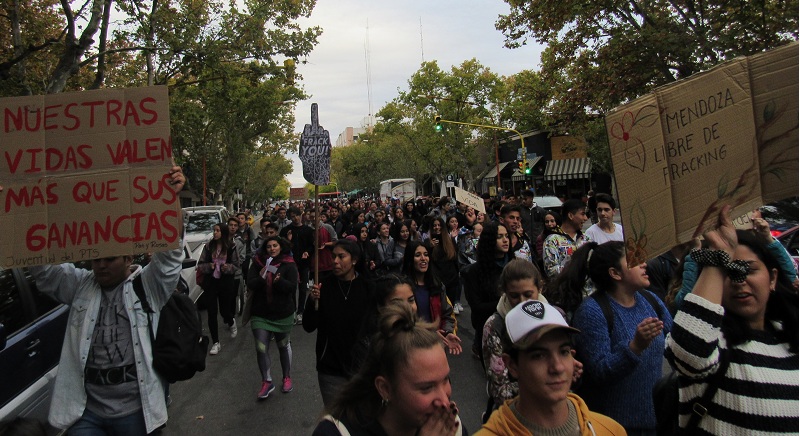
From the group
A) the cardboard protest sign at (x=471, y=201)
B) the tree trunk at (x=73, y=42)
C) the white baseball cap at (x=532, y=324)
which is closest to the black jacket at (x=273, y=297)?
the white baseball cap at (x=532, y=324)

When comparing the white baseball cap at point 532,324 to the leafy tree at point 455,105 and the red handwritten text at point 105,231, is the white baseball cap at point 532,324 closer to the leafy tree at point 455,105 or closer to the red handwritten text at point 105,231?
the red handwritten text at point 105,231

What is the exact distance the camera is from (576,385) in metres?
2.77

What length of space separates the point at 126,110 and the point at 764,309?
3.26m

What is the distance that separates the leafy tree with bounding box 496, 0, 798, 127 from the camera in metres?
10.8

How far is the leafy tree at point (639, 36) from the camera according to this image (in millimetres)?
10812

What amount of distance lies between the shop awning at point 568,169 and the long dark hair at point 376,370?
36.2 meters

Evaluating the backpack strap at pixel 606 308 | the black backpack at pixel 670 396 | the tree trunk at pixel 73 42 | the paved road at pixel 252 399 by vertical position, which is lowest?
the paved road at pixel 252 399

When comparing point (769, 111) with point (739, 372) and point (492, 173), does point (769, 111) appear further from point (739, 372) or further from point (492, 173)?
point (492, 173)

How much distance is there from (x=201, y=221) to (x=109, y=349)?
11.5 m

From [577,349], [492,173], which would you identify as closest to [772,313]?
[577,349]

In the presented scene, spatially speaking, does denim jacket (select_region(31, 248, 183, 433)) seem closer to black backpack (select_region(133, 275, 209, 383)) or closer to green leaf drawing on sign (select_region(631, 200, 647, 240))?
black backpack (select_region(133, 275, 209, 383))

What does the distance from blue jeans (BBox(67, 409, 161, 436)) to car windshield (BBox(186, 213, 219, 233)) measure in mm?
10955

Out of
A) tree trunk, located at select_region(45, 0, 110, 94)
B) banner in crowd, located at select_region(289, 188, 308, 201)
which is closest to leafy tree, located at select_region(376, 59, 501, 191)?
banner in crowd, located at select_region(289, 188, 308, 201)

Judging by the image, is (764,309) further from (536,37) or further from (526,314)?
(536,37)
